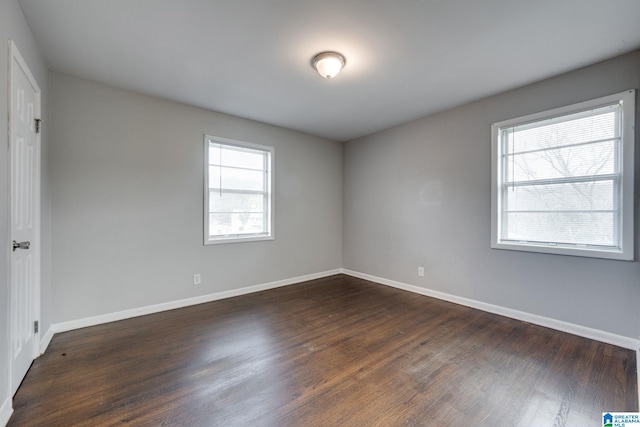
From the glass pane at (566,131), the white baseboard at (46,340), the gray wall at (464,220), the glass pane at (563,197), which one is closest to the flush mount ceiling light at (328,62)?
the gray wall at (464,220)

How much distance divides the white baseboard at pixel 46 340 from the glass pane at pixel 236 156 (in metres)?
2.42

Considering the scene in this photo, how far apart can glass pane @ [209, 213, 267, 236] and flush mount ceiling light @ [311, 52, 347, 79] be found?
2371 mm

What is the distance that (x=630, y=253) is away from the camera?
2375 mm

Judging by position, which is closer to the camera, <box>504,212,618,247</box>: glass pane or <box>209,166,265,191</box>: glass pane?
<box>504,212,618,247</box>: glass pane

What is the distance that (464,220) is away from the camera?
3518 mm

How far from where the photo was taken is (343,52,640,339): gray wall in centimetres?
252

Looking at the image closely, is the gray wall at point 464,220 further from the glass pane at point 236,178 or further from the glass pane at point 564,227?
the glass pane at point 236,178

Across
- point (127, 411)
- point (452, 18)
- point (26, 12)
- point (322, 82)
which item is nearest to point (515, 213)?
point (452, 18)

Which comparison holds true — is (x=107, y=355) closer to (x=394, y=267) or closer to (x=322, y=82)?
(x=322, y=82)

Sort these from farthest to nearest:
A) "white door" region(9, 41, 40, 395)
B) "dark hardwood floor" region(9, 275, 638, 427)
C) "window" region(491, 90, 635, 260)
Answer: "window" region(491, 90, 635, 260), "white door" region(9, 41, 40, 395), "dark hardwood floor" region(9, 275, 638, 427)

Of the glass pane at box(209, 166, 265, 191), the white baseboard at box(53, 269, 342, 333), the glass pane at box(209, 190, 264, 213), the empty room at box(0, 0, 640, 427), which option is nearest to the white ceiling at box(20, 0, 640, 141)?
the empty room at box(0, 0, 640, 427)

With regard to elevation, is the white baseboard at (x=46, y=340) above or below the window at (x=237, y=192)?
below

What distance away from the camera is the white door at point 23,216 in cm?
177

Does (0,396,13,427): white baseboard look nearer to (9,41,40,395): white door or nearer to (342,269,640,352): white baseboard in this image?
(9,41,40,395): white door
